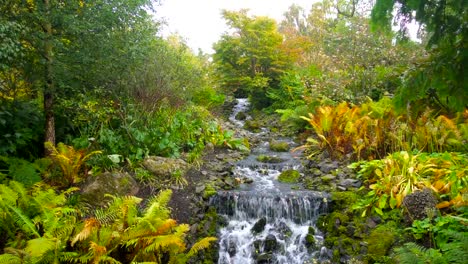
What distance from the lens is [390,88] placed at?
10680mm

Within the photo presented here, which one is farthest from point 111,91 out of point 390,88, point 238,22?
point 238,22

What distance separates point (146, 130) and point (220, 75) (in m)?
9.23

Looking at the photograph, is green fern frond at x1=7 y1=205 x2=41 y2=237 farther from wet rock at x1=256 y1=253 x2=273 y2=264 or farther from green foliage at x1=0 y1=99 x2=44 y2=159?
wet rock at x1=256 y1=253 x2=273 y2=264

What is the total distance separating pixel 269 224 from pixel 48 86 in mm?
4675

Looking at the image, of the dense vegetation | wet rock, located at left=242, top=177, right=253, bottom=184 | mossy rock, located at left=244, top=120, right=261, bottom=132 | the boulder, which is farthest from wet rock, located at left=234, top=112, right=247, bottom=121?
the boulder

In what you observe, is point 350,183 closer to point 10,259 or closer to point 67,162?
point 67,162

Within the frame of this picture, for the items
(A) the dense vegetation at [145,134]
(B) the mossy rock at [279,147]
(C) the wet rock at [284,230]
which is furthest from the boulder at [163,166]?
(B) the mossy rock at [279,147]

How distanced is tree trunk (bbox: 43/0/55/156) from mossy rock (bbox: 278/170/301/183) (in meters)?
4.82

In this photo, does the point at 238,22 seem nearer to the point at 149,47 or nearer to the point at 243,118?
the point at 243,118

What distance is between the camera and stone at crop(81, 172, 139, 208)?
5.68 m

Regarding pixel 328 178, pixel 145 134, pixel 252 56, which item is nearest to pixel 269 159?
pixel 328 178

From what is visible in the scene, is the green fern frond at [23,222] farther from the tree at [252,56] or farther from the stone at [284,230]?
the tree at [252,56]

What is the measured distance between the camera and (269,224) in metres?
6.07

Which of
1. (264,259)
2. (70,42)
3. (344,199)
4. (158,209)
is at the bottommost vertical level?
(264,259)
